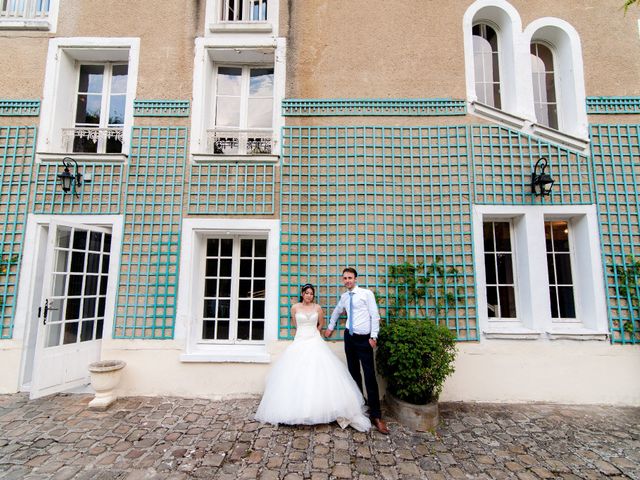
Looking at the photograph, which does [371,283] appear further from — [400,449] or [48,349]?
[48,349]

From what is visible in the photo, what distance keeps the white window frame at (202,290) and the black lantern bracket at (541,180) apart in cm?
405

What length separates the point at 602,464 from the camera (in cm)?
312

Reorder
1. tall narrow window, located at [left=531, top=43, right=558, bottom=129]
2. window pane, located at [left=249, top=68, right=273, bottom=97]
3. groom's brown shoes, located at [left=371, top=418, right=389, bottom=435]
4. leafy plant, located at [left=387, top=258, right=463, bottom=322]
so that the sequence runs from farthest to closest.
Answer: window pane, located at [left=249, top=68, right=273, bottom=97], tall narrow window, located at [left=531, top=43, right=558, bottom=129], leafy plant, located at [left=387, top=258, right=463, bottom=322], groom's brown shoes, located at [left=371, top=418, right=389, bottom=435]

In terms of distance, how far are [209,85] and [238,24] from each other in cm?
111

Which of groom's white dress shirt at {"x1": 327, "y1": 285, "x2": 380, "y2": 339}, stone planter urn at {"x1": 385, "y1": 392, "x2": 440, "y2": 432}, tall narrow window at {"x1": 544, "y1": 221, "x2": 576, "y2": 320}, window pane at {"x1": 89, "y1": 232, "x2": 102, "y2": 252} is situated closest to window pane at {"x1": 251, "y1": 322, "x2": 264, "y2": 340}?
groom's white dress shirt at {"x1": 327, "y1": 285, "x2": 380, "y2": 339}

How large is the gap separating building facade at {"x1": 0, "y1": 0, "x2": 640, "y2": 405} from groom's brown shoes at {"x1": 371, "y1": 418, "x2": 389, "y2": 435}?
54.3 inches

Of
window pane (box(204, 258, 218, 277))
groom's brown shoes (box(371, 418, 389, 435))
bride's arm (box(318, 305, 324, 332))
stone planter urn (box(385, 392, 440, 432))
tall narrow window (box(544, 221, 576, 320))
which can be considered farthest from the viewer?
window pane (box(204, 258, 218, 277))

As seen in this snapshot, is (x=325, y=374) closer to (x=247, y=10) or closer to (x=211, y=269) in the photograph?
(x=211, y=269)

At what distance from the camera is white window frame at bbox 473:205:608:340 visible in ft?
15.2

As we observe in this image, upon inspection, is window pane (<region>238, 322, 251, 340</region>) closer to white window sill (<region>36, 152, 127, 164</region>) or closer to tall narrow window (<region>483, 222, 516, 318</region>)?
white window sill (<region>36, 152, 127, 164</region>)

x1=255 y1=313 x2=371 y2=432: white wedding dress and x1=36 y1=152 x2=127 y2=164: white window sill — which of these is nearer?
x1=255 y1=313 x2=371 y2=432: white wedding dress

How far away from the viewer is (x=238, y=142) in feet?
17.5

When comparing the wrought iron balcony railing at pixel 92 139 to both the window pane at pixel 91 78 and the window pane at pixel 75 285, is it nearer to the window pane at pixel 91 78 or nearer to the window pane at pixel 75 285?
the window pane at pixel 91 78

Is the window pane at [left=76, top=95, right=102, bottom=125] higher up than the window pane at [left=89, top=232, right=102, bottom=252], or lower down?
higher up
